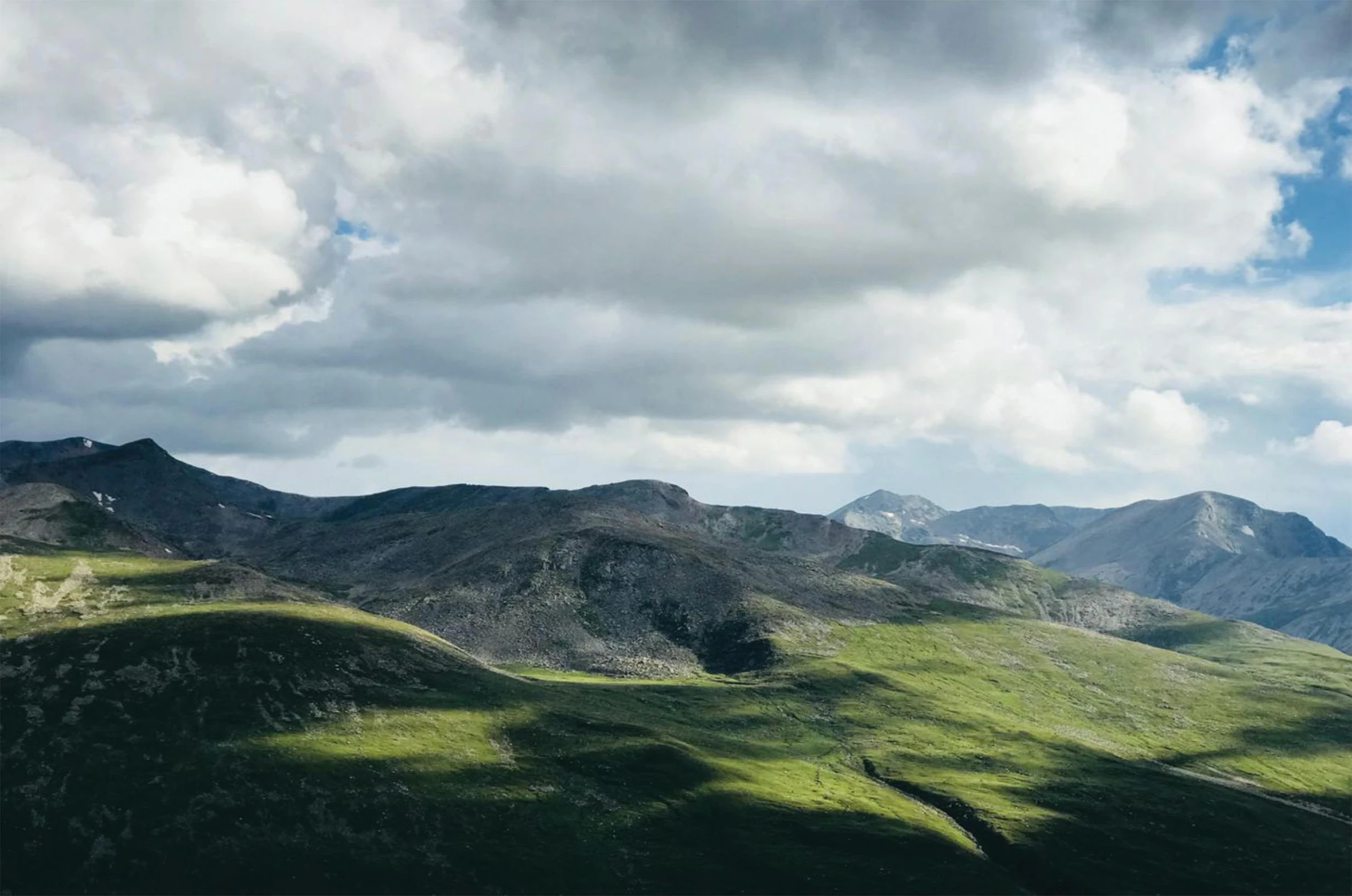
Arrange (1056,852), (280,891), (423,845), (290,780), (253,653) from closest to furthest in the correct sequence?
(280,891), (423,845), (290,780), (1056,852), (253,653)

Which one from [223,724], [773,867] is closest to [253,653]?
[223,724]

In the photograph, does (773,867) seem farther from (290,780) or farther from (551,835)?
(290,780)

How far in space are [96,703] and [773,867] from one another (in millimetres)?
111098

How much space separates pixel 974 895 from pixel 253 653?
131260mm

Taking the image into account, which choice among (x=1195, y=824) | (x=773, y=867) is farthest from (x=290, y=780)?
(x=1195, y=824)

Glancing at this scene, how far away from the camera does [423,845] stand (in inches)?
5763

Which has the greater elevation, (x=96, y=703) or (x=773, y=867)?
(x=96, y=703)

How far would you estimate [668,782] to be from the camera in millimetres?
179375

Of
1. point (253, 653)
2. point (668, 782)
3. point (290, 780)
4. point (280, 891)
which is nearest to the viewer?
point (280, 891)

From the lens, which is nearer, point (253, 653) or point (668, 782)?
point (668, 782)

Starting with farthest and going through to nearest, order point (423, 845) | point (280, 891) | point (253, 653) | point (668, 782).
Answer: point (253, 653) → point (668, 782) → point (423, 845) → point (280, 891)

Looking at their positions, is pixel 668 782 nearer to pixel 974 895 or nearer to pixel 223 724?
pixel 974 895

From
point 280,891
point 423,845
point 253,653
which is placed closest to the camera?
point 280,891

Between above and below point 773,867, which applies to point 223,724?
above
